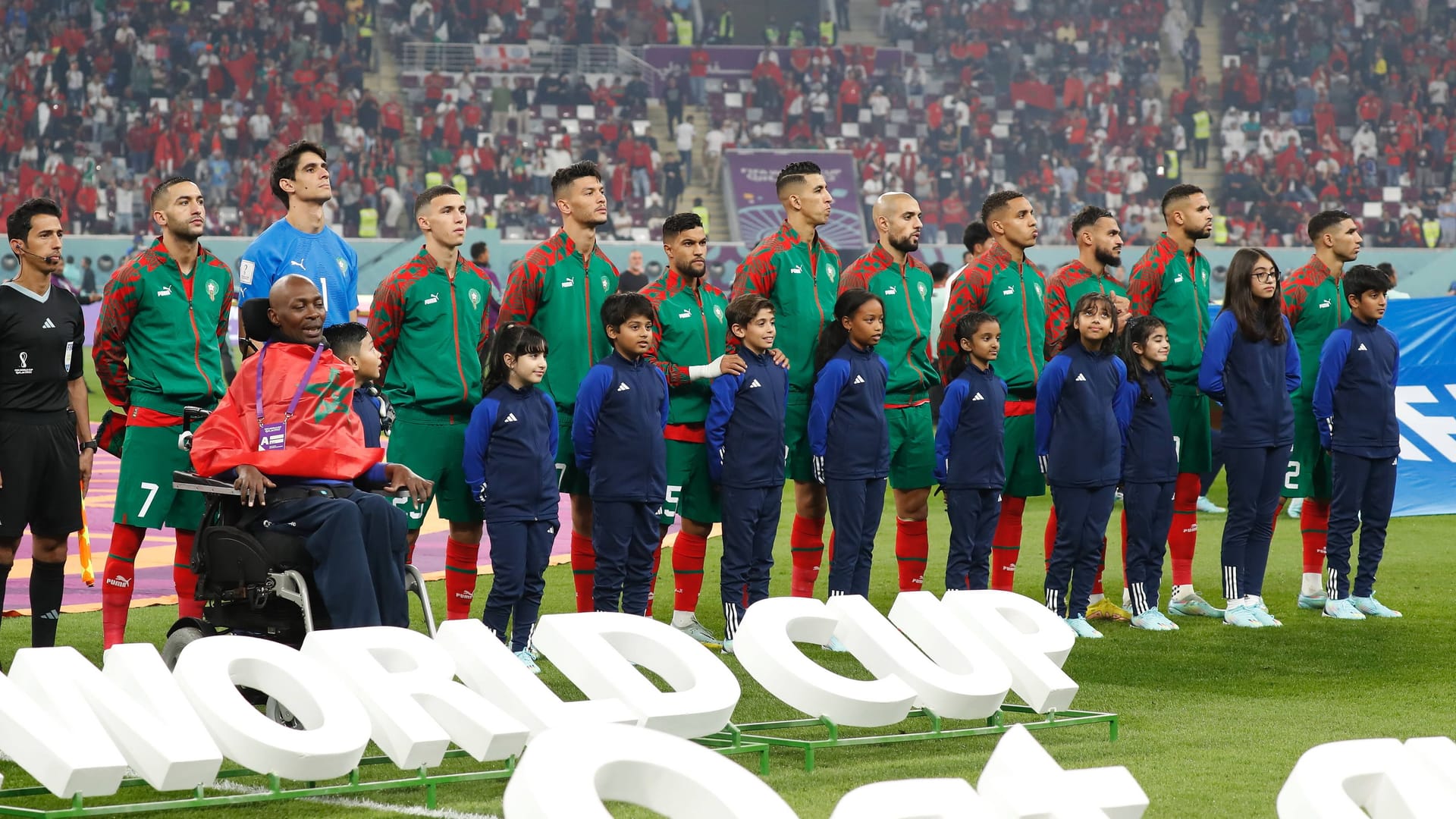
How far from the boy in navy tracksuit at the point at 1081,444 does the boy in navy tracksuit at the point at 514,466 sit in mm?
2532

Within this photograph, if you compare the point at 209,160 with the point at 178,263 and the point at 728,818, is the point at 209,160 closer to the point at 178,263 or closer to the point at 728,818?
the point at 178,263

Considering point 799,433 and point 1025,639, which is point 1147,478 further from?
point 1025,639

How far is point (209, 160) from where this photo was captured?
2767 centimetres

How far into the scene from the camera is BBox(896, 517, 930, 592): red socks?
826 cm

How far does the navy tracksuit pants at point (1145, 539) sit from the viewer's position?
8.59 metres

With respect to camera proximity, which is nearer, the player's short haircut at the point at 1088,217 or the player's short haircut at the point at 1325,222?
the player's short haircut at the point at 1088,217

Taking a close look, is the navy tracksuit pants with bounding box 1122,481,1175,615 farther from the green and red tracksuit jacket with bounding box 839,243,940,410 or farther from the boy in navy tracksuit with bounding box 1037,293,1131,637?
the green and red tracksuit jacket with bounding box 839,243,940,410

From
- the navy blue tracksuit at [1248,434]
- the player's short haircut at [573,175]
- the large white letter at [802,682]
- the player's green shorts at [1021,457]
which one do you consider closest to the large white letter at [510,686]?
the large white letter at [802,682]

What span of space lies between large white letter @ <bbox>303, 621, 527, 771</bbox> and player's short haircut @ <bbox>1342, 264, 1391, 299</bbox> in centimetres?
563

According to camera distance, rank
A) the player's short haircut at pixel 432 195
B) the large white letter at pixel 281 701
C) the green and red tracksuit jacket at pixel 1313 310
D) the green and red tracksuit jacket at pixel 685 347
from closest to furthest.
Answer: the large white letter at pixel 281 701
the player's short haircut at pixel 432 195
the green and red tracksuit jacket at pixel 685 347
the green and red tracksuit jacket at pixel 1313 310

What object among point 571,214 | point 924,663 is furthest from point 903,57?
point 924,663

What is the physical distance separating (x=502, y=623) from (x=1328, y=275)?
502cm

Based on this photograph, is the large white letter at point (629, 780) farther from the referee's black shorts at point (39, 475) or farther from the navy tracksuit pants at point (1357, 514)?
the navy tracksuit pants at point (1357, 514)

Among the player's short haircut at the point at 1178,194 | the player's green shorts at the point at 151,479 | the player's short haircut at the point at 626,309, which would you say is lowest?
the player's green shorts at the point at 151,479
